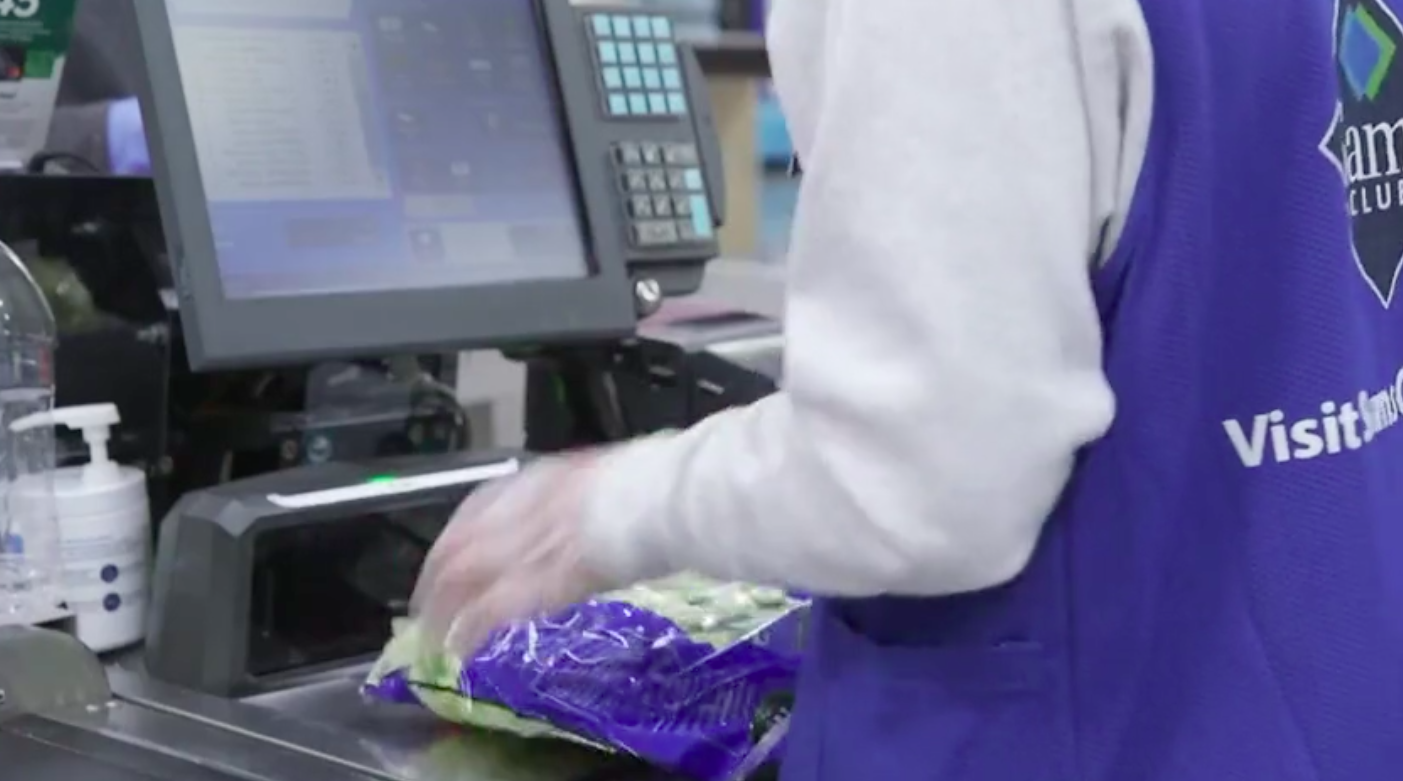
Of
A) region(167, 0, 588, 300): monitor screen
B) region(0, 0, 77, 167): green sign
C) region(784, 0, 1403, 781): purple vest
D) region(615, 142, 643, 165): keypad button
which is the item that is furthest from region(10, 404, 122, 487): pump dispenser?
region(784, 0, 1403, 781): purple vest

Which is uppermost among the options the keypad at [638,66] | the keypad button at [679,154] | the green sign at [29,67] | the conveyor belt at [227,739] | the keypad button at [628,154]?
the green sign at [29,67]

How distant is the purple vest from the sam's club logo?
15 mm

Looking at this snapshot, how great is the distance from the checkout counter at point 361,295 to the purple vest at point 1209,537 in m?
0.19

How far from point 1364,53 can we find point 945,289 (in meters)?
0.24

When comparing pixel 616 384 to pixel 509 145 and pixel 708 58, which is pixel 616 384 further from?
pixel 708 58

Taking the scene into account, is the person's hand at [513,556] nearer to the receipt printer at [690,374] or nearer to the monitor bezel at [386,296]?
the monitor bezel at [386,296]

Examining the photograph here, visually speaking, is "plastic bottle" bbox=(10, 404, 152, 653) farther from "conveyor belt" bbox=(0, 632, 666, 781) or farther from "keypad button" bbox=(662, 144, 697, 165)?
"keypad button" bbox=(662, 144, 697, 165)

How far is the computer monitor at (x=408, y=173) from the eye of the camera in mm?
934

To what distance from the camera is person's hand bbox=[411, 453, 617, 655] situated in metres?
0.67

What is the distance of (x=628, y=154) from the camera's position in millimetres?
1146

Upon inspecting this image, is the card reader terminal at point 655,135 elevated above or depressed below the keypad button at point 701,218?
above

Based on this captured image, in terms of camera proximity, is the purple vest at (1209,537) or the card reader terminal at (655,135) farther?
the card reader terminal at (655,135)

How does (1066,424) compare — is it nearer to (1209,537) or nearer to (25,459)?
(1209,537)

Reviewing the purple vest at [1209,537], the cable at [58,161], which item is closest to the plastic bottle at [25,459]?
the cable at [58,161]
